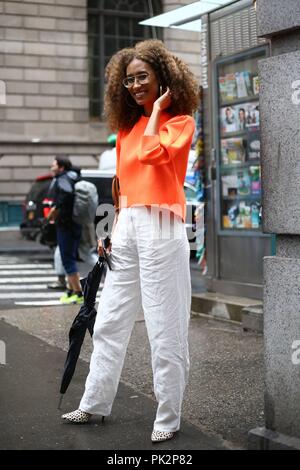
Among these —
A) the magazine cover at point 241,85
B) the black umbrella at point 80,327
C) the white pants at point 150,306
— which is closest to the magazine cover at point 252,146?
the magazine cover at point 241,85

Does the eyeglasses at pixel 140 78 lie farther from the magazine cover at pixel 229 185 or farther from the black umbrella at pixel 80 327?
the magazine cover at pixel 229 185

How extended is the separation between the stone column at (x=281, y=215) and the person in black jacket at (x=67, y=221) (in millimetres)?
5940

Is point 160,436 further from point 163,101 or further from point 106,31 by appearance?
point 106,31

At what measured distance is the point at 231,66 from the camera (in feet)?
28.0

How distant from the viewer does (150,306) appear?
4074mm

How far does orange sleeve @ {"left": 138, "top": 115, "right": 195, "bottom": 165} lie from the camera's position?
389cm

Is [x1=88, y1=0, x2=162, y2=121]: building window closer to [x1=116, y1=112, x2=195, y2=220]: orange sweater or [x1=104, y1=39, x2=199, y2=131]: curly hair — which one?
[x1=104, y1=39, x2=199, y2=131]: curly hair

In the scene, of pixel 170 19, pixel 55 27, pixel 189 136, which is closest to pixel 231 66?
pixel 170 19

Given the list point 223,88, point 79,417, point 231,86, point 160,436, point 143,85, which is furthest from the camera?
point 223,88

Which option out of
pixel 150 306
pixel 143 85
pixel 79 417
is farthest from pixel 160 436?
pixel 143 85

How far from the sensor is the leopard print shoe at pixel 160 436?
13.1 feet

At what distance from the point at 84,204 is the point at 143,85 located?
5.45 metres

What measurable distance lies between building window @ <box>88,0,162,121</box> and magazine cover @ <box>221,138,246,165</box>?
17212 mm
